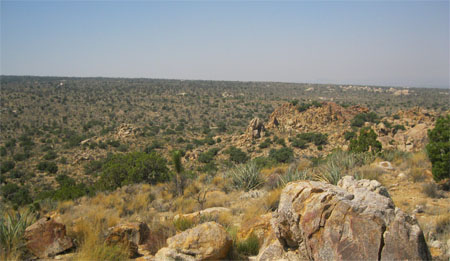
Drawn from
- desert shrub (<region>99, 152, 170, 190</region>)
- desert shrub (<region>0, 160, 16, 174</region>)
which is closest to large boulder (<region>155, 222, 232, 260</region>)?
desert shrub (<region>99, 152, 170, 190</region>)

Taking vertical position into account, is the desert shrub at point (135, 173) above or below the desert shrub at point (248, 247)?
below

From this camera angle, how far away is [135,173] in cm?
1321

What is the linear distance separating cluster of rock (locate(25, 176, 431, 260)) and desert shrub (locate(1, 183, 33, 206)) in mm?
13837

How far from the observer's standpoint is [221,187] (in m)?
10.4

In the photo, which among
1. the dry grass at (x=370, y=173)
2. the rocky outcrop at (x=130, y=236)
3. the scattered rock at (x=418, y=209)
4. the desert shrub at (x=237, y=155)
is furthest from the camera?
the desert shrub at (x=237, y=155)

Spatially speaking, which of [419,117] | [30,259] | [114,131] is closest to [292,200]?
[30,259]

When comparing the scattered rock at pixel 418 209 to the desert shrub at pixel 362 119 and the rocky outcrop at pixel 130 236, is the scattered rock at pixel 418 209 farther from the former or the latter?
the desert shrub at pixel 362 119

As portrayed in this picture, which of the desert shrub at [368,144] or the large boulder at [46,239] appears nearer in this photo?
the large boulder at [46,239]

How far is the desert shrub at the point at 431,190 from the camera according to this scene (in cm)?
714

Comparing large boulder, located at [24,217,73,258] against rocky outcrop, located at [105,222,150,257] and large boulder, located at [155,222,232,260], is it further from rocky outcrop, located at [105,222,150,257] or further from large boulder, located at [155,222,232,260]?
large boulder, located at [155,222,232,260]

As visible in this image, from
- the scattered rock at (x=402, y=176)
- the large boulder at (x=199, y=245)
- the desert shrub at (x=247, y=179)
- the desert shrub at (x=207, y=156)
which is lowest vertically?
the desert shrub at (x=207, y=156)

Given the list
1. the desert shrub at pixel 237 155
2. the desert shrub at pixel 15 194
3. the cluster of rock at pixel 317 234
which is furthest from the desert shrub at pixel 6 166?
the cluster of rock at pixel 317 234

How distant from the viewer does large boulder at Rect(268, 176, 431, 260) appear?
2773 millimetres

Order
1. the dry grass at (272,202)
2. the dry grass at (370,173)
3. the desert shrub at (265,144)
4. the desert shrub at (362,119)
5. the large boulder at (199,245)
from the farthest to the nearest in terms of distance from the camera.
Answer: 1. the desert shrub at (362,119)
2. the desert shrub at (265,144)
3. the dry grass at (370,173)
4. the dry grass at (272,202)
5. the large boulder at (199,245)
